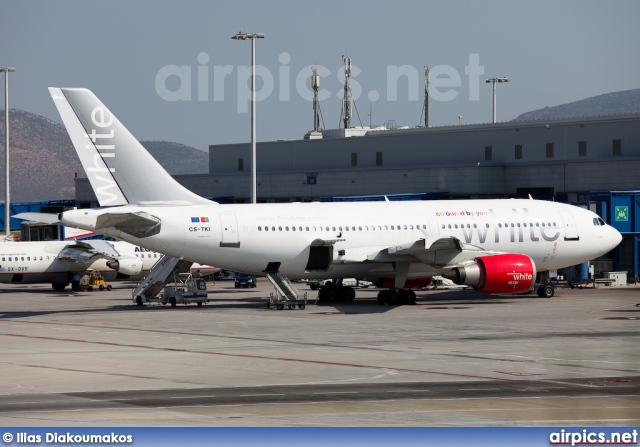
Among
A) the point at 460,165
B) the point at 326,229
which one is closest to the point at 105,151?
the point at 326,229

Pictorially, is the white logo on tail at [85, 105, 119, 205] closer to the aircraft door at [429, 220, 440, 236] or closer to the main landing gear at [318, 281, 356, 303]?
the main landing gear at [318, 281, 356, 303]

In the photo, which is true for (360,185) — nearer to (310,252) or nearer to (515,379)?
(310,252)

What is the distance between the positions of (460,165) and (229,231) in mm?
53730

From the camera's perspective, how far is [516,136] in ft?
350

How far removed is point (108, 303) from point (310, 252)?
16336 millimetres

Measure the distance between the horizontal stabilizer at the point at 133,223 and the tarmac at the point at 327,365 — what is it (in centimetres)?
434

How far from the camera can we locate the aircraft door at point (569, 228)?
2474 inches

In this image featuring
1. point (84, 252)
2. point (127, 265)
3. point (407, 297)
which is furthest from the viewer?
point (127, 265)

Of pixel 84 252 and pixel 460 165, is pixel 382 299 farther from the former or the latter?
pixel 460 165

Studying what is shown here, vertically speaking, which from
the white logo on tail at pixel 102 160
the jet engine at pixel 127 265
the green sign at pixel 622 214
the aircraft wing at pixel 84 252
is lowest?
the jet engine at pixel 127 265

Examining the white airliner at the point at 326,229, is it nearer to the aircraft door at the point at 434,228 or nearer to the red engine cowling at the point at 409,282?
the aircraft door at the point at 434,228

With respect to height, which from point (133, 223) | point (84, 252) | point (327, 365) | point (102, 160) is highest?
point (102, 160)

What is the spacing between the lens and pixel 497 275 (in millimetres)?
56375

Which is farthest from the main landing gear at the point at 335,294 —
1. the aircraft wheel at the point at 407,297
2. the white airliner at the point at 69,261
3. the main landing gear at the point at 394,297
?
the white airliner at the point at 69,261
